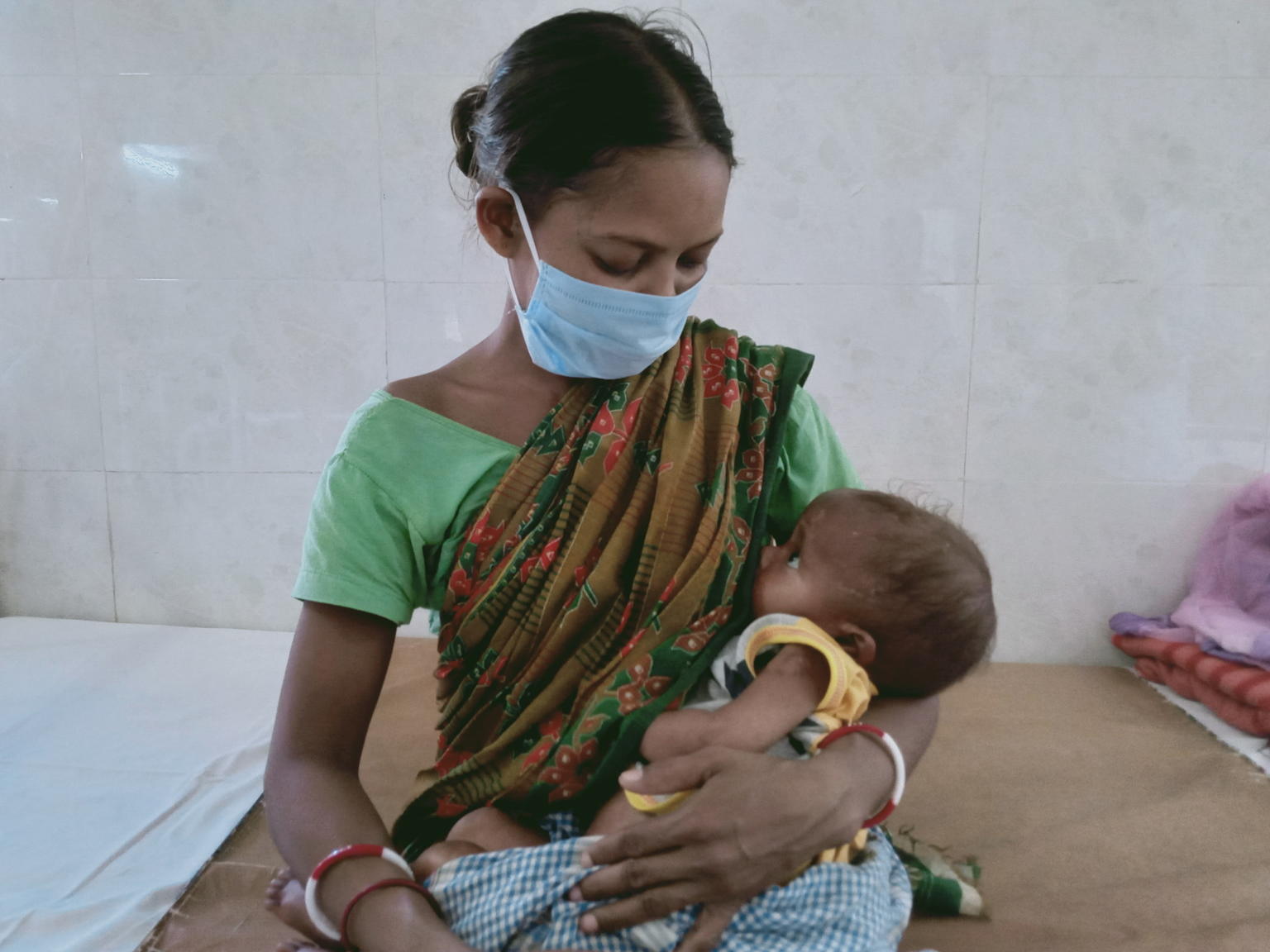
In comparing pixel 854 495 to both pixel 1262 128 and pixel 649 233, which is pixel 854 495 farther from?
→ pixel 1262 128

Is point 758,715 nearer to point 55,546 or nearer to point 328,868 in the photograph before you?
point 328,868

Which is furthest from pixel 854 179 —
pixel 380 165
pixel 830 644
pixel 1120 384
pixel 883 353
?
pixel 830 644

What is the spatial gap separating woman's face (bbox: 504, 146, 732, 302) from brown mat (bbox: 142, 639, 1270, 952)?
1015 millimetres

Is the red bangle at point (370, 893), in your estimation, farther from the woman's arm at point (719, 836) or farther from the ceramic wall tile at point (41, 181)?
the ceramic wall tile at point (41, 181)

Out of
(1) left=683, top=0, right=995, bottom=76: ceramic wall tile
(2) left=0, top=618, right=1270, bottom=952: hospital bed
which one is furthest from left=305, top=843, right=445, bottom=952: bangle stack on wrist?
(1) left=683, top=0, right=995, bottom=76: ceramic wall tile

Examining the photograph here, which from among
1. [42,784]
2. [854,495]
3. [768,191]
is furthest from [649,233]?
[42,784]

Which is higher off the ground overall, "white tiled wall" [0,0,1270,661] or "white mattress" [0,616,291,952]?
"white tiled wall" [0,0,1270,661]

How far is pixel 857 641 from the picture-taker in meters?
1.14

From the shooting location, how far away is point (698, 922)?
0.97m

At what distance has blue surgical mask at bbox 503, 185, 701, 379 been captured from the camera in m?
1.17

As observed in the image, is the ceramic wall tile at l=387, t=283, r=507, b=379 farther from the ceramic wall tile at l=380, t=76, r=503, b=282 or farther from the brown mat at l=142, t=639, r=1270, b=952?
the brown mat at l=142, t=639, r=1270, b=952

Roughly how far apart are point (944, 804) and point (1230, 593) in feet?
4.02

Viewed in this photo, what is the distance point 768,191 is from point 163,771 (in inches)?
81.0

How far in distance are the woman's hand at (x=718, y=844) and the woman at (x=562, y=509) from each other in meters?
0.01
